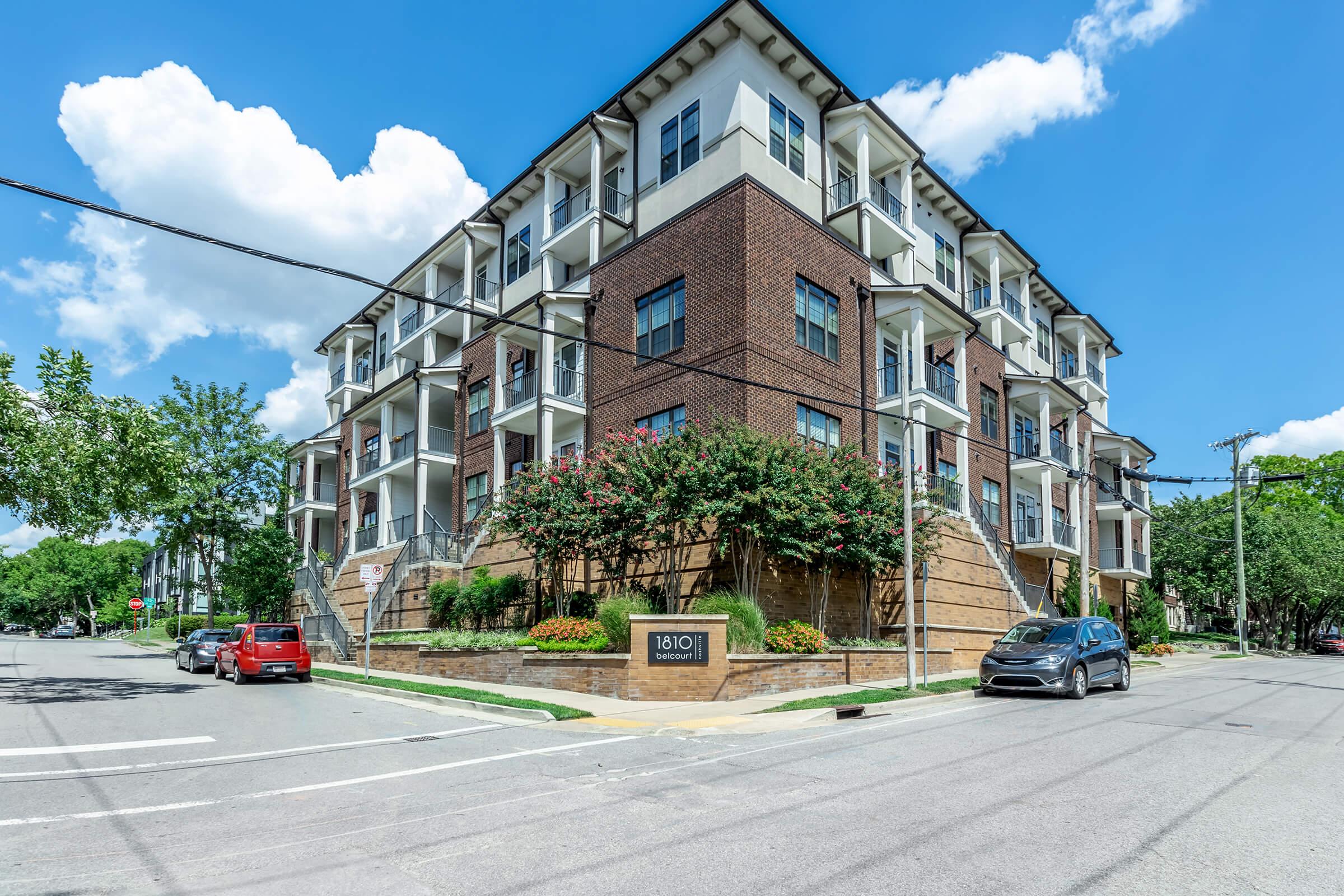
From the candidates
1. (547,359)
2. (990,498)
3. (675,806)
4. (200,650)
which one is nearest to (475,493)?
(547,359)

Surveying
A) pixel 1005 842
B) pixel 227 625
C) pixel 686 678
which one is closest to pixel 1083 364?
pixel 686 678

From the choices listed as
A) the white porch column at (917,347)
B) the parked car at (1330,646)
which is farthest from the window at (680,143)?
the parked car at (1330,646)

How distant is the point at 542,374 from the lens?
2731 cm

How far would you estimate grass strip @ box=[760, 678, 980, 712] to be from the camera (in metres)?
15.5

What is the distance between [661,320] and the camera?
25312 mm

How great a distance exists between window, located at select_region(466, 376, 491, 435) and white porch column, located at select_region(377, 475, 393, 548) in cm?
541

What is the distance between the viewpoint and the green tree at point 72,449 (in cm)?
1797

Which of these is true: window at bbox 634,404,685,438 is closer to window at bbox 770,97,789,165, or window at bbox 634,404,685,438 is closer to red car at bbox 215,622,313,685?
window at bbox 770,97,789,165

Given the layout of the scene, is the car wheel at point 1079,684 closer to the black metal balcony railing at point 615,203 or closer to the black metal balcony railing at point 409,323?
the black metal balcony railing at point 615,203

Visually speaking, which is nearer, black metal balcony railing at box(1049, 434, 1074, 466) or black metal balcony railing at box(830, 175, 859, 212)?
black metal balcony railing at box(830, 175, 859, 212)

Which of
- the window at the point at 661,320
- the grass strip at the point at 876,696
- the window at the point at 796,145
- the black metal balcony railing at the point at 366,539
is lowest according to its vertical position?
the grass strip at the point at 876,696

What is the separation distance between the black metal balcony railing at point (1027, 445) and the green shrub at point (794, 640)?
21.3 m

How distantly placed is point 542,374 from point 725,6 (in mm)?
11692

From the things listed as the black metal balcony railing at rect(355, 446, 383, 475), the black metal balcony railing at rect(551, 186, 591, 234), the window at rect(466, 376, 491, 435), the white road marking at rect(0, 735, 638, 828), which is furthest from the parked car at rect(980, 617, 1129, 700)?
the black metal balcony railing at rect(355, 446, 383, 475)
